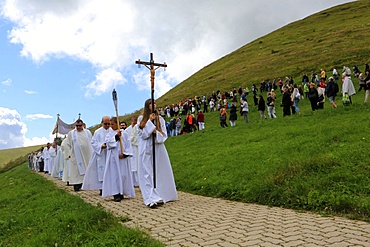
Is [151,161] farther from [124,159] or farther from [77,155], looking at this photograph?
[77,155]

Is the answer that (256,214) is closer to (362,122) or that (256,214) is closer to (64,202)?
(64,202)

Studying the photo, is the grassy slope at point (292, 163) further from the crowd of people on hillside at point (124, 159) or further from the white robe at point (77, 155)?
the white robe at point (77, 155)

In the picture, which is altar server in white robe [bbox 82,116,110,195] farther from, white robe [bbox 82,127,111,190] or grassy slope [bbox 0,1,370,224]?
grassy slope [bbox 0,1,370,224]

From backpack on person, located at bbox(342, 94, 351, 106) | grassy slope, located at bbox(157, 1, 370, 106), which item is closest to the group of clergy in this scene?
backpack on person, located at bbox(342, 94, 351, 106)

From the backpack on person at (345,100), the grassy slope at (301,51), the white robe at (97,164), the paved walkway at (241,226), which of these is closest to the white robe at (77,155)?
the white robe at (97,164)

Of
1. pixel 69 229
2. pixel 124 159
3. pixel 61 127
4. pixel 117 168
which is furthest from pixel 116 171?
pixel 61 127

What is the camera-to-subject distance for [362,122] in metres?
12.6

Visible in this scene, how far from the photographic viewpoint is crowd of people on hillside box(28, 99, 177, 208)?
8.53m

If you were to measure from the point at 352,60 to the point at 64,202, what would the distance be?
38989 millimetres

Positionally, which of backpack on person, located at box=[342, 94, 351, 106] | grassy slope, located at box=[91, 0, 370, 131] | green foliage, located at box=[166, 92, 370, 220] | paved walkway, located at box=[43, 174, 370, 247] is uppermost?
grassy slope, located at box=[91, 0, 370, 131]

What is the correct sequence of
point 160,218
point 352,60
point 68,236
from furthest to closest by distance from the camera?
1. point 352,60
2. point 160,218
3. point 68,236

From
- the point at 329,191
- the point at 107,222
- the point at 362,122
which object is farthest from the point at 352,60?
the point at 107,222

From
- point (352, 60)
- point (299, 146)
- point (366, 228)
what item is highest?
point (352, 60)

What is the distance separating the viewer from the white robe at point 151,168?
27.7 feet
